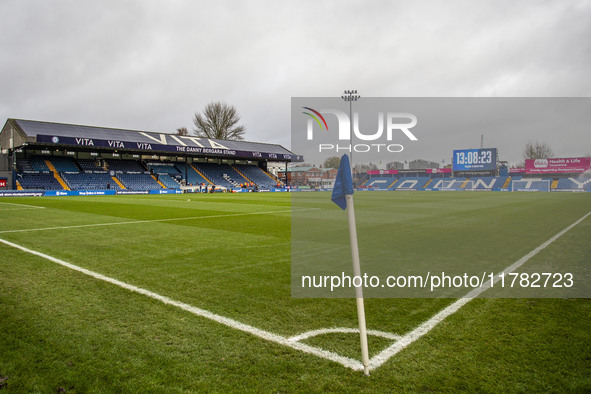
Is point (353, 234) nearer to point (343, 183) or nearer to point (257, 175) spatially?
point (343, 183)

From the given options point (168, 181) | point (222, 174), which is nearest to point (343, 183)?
point (168, 181)

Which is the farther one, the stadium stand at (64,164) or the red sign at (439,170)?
the red sign at (439,170)

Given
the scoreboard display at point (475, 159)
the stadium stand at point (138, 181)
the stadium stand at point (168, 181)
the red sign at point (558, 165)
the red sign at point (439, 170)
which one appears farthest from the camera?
the red sign at point (439, 170)

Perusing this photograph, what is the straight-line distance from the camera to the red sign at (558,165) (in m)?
61.9

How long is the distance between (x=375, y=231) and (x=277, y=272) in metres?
5.58

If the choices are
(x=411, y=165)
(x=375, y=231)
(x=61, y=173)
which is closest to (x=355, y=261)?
(x=375, y=231)

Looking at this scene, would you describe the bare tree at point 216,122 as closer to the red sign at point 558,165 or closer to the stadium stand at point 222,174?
the stadium stand at point 222,174

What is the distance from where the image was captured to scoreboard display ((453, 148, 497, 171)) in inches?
2495

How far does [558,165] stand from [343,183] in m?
77.6

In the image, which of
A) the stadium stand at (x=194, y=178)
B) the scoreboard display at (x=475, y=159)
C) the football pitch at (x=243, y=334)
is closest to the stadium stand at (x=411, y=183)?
the scoreboard display at (x=475, y=159)

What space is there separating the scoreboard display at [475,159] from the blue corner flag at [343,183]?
229ft

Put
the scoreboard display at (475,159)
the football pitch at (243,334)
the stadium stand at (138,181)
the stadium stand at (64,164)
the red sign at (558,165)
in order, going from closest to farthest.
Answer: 1. the football pitch at (243,334)
2. the stadium stand at (64,164)
3. the stadium stand at (138,181)
4. the red sign at (558,165)
5. the scoreboard display at (475,159)

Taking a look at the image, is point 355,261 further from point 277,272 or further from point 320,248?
point 320,248

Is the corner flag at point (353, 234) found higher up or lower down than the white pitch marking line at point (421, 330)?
higher up
